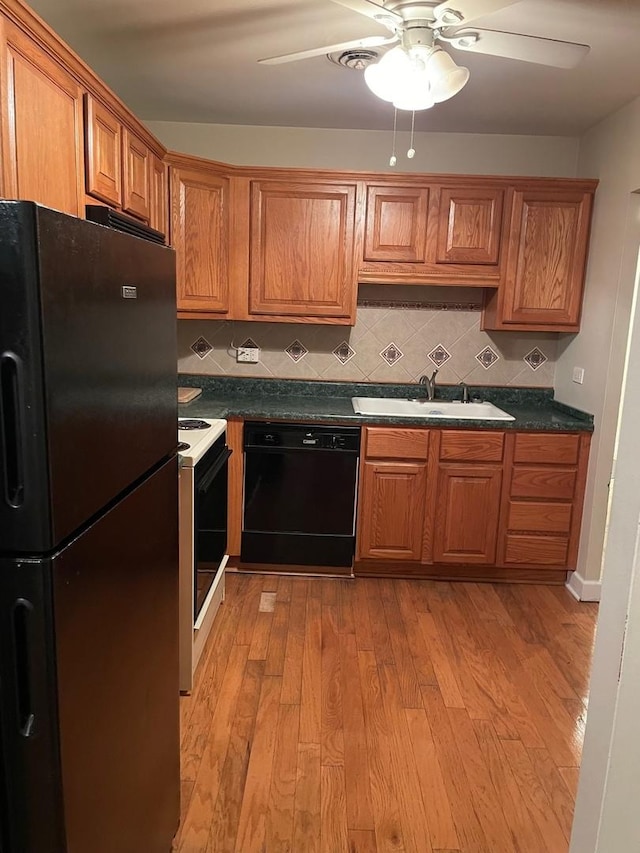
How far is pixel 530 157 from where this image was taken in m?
3.51

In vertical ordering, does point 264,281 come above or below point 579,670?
above

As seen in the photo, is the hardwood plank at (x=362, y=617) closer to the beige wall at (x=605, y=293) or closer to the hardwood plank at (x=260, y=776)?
the hardwood plank at (x=260, y=776)

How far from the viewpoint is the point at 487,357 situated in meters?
3.73

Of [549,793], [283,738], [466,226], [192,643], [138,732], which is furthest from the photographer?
[466,226]

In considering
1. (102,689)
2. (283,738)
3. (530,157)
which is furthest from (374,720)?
(530,157)

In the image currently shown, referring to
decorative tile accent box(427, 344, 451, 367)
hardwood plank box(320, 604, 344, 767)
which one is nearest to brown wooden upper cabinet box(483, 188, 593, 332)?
decorative tile accent box(427, 344, 451, 367)

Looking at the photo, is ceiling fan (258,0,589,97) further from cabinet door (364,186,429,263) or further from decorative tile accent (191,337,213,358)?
decorative tile accent (191,337,213,358)

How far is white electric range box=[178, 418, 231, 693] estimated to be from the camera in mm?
2215

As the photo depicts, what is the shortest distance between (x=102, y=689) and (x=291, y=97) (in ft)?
9.12

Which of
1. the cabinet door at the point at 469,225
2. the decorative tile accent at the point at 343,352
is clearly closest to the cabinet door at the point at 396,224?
the cabinet door at the point at 469,225

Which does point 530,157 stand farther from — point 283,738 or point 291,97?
point 283,738

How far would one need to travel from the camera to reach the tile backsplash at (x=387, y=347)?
A: 3682mm

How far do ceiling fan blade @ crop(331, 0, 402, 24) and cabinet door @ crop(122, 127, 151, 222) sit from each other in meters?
1.11

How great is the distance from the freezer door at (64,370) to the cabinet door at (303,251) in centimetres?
221
